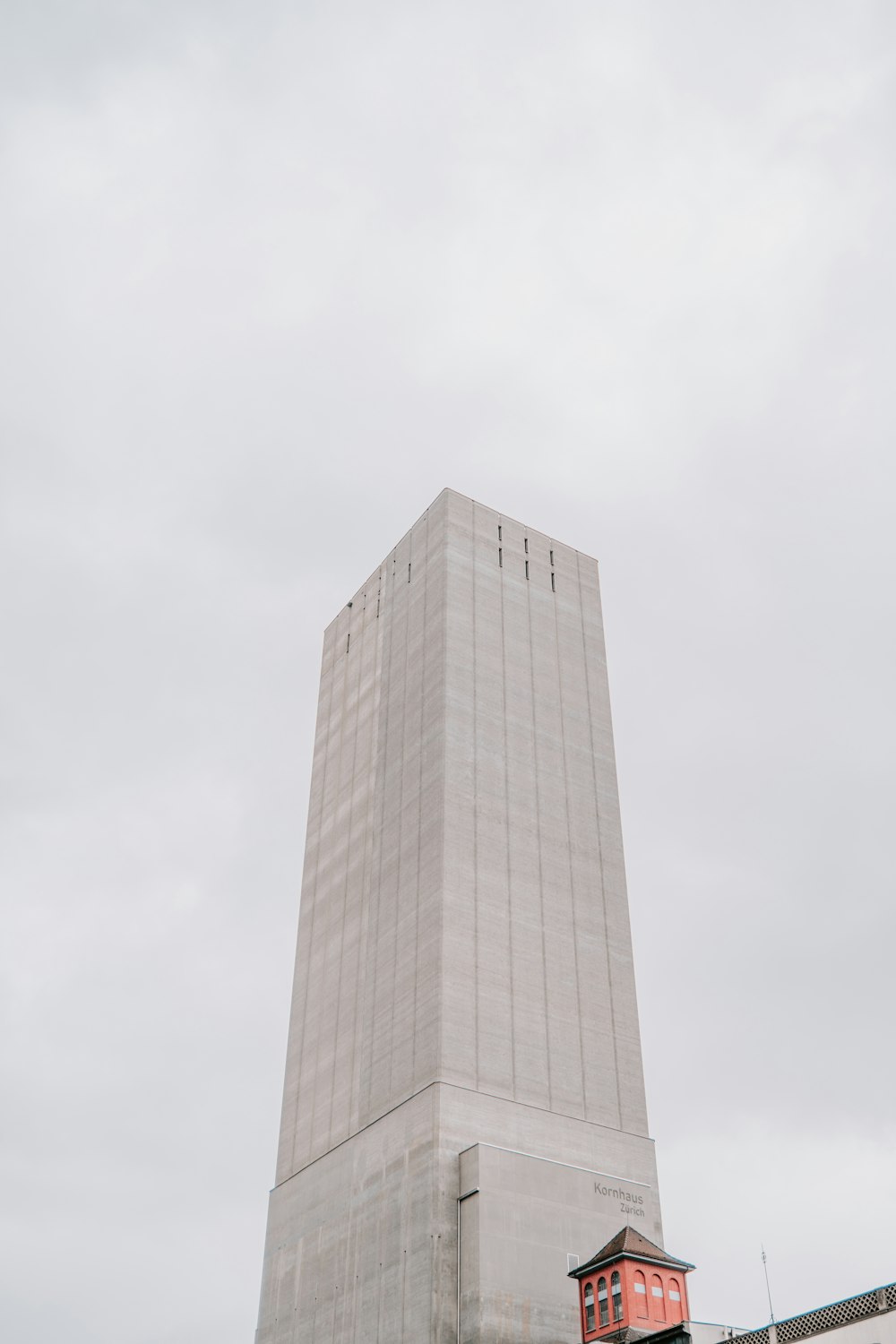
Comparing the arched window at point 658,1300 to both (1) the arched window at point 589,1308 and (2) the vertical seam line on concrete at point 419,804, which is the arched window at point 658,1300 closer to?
(1) the arched window at point 589,1308

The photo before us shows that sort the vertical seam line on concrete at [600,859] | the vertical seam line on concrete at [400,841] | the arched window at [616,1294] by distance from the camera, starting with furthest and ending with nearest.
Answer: the vertical seam line on concrete at [600,859] → the vertical seam line on concrete at [400,841] → the arched window at [616,1294]

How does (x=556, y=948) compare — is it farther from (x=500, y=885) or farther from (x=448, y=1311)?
(x=448, y=1311)

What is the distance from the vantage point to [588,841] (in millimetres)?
99500

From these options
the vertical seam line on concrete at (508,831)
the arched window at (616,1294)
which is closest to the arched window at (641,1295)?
the arched window at (616,1294)

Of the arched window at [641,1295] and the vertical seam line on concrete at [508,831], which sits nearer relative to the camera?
the arched window at [641,1295]

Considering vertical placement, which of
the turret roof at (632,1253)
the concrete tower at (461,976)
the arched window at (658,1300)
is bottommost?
the arched window at (658,1300)

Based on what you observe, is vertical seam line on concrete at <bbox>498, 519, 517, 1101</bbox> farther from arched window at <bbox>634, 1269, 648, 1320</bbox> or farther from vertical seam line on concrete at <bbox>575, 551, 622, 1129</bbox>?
arched window at <bbox>634, 1269, 648, 1320</bbox>

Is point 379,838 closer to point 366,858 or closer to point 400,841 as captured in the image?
point 366,858

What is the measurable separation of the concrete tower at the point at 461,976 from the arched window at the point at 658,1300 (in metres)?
9.21

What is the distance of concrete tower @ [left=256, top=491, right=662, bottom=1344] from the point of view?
2997 inches

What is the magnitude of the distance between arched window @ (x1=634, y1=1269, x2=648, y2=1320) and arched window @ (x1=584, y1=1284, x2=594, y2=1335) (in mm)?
3688

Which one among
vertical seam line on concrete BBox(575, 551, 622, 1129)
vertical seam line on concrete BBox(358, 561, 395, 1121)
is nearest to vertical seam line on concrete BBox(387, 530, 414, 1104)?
vertical seam line on concrete BBox(358, 561, 395, 1121)

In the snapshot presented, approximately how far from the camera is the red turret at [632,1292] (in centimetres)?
6531

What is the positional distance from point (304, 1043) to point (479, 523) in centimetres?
4528
